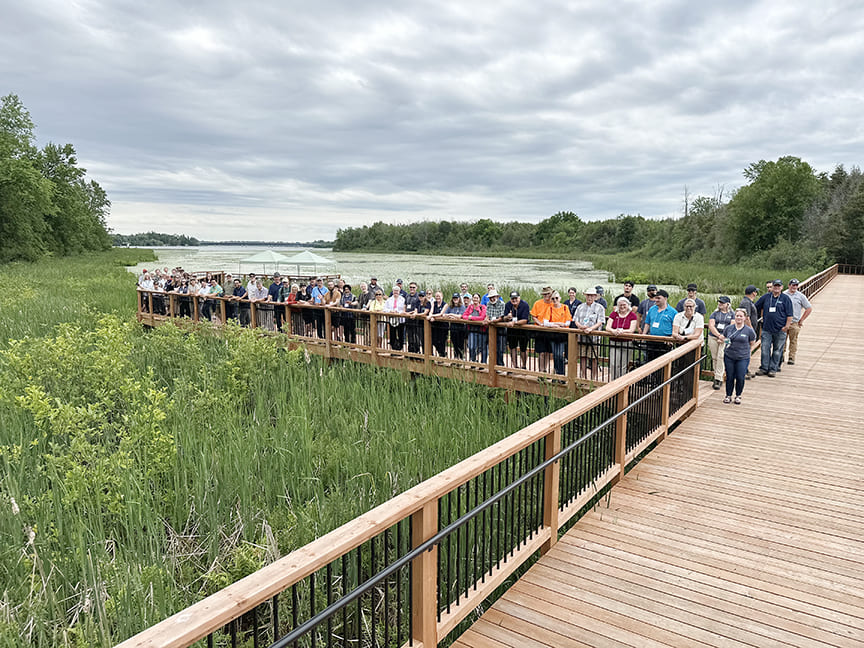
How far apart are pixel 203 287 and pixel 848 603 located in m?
17.1

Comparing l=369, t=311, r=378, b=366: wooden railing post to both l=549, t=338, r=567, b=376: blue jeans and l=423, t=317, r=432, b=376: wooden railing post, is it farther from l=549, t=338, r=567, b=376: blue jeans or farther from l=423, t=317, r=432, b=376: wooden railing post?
l=549, t=338, r=567, b=376: blue jeans

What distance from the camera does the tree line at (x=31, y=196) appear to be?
50.1m

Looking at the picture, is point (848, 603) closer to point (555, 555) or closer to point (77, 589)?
point (555, 555)

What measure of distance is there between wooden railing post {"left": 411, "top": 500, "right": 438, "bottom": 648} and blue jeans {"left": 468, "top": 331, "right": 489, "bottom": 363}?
6.72 m

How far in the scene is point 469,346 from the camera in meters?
9.79

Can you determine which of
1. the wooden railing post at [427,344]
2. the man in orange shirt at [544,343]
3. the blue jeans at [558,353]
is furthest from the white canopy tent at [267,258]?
the blue jeans at [558,353]

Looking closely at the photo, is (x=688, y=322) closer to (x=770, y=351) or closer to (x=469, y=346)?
(x=469, y=346)

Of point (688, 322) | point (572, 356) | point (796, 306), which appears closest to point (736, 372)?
Answer: point (688, 322)

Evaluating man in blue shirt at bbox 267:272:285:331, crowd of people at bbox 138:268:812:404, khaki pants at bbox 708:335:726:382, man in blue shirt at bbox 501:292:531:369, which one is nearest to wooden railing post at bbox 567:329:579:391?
crowd of people at bbox 138:268:812:404

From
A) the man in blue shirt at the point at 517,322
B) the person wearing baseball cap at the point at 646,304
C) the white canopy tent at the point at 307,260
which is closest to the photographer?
the man in blue shirt at the point at 517,322

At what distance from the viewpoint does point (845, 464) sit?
6.02m

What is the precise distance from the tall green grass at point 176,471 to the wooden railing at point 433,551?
0.64m

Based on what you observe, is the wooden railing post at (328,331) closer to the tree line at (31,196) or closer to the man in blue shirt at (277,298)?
the man in blue shirt at (277,298)

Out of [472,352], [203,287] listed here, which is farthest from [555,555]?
[203,287]
